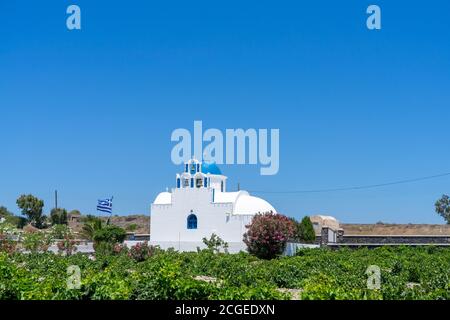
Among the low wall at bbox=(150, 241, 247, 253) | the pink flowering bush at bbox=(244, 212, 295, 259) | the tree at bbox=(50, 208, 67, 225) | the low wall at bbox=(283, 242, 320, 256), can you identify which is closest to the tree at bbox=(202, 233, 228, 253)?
the low wall at bbox=(150, 241, 247, 253)

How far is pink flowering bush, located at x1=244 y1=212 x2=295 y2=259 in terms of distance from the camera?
38.2 meters

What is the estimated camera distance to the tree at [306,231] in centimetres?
4626

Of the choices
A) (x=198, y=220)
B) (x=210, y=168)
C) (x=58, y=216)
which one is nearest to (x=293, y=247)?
(x=198, y=220)

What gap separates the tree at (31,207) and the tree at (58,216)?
4.11 ft

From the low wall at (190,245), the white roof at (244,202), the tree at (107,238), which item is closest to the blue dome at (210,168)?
the white roof at (244,202)

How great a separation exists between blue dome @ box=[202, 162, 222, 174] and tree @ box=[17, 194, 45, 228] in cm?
2618

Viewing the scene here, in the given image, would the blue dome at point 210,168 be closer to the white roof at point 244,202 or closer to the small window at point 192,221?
the white roof at point 244,202

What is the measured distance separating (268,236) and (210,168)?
863cm

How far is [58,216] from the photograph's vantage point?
64312mm

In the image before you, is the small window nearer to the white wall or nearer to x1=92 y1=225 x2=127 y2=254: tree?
the white wall

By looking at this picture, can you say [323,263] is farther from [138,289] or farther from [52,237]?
[52,237]

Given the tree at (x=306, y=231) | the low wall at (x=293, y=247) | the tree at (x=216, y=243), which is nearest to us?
the low wall at (x=293, y=247)
